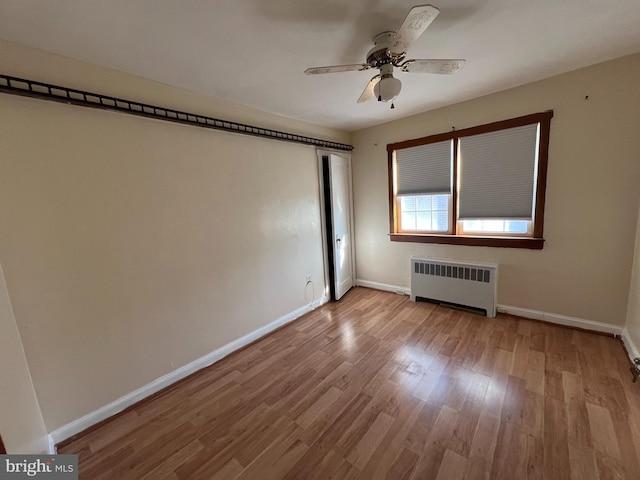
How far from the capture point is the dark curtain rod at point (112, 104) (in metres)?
1.44

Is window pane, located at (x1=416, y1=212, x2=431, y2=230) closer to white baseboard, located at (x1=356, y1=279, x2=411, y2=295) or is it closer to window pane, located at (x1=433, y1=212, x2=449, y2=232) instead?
window pane, located at (x1=433, y1=212, x2=449, y2=232)

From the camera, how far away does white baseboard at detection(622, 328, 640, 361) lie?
2.04 metres

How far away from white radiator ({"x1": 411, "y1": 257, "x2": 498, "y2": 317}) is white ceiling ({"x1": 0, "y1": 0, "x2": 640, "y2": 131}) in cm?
200

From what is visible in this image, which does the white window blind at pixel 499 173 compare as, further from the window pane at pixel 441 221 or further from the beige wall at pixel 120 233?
the beige wall at pixel 120 233

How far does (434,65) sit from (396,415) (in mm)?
2362

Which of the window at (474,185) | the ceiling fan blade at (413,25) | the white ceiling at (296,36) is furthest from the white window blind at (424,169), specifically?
the ceiling fan blade at (413,25)

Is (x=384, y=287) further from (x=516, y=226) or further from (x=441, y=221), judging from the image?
(x=516, y=226)

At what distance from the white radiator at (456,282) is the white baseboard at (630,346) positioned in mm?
985

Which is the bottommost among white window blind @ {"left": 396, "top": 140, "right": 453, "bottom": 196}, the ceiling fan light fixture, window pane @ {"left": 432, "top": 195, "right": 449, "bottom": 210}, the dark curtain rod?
window pane @ {"left": 432, "top": 195, "right": 449, "bottom": 210}

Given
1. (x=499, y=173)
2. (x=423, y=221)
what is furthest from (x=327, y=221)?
(x=499, y=173)

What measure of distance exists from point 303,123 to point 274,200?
3.83 feet

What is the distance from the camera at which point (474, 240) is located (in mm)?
3061

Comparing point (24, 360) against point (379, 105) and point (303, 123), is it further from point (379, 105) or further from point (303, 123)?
point (379, 105)

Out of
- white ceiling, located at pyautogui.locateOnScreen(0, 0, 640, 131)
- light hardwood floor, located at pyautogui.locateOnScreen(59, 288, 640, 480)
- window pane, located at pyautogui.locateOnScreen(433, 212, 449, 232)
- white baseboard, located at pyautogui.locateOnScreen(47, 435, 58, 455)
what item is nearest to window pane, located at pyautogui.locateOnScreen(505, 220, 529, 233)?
window pane, located at pyautogui.locateOnScreen(433, 212, 449, 232)
